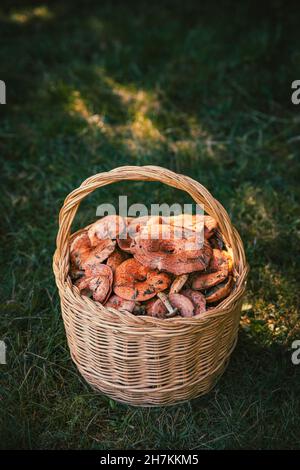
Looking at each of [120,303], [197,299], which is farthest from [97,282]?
[197,299]

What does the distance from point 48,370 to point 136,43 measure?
3.27m

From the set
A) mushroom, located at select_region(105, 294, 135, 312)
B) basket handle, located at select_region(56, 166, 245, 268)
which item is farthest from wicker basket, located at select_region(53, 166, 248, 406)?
mushroom, located at select_region(105, 294, 135, 312)

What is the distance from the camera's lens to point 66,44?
4965 millimetres

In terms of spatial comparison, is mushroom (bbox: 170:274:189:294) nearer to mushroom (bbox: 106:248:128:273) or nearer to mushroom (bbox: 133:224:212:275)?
mushroom (bbox: 133:224:212:275)

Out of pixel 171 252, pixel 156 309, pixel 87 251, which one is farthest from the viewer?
pixel 87 251

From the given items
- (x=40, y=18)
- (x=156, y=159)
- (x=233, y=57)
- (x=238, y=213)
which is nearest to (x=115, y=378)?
(x=238, y=213)

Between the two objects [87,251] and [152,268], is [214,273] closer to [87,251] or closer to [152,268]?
[152,268]

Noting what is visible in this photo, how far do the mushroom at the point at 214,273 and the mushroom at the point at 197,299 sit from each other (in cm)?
3

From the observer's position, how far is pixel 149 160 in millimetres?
3715

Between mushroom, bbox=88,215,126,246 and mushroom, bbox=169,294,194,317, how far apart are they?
37 cm

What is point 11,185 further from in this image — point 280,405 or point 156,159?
point 280,405

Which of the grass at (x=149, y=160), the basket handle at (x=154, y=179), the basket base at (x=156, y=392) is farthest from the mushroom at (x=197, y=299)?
the grass at (x=149, y=160)

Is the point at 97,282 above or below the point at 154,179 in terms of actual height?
below

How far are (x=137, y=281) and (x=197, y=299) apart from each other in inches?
9.9
